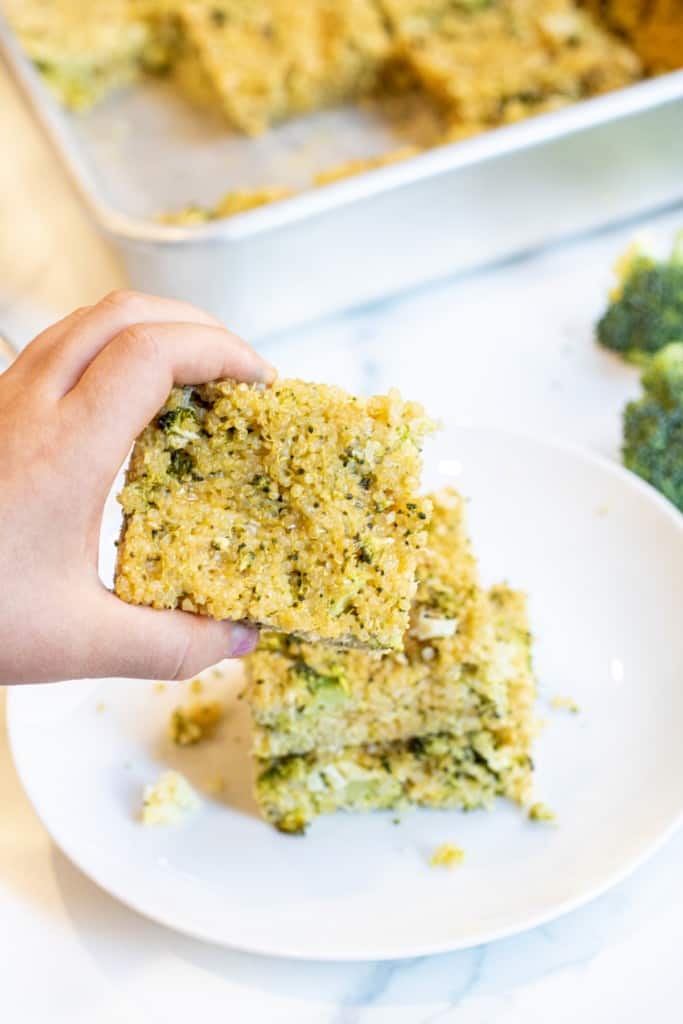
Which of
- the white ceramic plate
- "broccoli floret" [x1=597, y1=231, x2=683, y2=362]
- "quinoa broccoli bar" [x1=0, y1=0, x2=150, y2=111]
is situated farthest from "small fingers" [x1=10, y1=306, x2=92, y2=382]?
"quinoa broccoli bar" [x1=0, y1=0, x2=150, y2=111]

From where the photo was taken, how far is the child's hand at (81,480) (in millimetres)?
1408

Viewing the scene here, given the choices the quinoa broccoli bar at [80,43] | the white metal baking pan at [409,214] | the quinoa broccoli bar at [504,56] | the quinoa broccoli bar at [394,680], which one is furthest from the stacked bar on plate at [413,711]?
the quinoa broccoli bar at [80,43]

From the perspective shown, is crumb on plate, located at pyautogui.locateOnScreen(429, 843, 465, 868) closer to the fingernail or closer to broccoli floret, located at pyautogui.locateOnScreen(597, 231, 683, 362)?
the fingernail

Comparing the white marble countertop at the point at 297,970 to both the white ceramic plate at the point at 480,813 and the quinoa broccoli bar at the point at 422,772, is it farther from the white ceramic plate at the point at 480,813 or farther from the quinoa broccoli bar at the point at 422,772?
the quinoa broccoli bar at the point at 422,772

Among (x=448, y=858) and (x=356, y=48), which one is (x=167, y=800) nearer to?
(x=448, y=858)

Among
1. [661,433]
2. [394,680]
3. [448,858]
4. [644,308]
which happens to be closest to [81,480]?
[394,680]

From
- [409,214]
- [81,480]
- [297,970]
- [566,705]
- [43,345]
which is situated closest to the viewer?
[81,480]

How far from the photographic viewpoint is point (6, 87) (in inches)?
151

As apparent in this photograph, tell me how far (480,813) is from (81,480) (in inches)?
36.5

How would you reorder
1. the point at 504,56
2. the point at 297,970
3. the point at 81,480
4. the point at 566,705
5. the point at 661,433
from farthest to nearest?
the point at 504,56, the point at 661,433, the point at 566,705, the point at 297,970, the point at 81,480

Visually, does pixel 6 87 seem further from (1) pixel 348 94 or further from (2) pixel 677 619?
(2) pixel 677 619

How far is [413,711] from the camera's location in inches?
75.5

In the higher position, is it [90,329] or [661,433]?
[90,329]

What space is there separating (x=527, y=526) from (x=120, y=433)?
3.54ft
